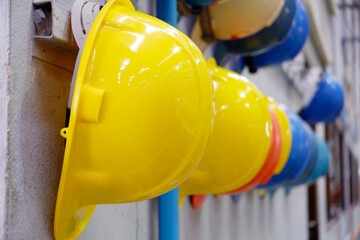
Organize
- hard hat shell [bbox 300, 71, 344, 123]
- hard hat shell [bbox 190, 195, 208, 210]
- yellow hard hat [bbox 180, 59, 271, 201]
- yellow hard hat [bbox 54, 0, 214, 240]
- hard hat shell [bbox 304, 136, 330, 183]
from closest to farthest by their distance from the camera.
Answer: yellow hard hat [bbox 54, 0, 214, 240]
yellow hard hat [bbox 180, 59, 271, 201]
hard hat shell [bbox 190, 195, 208, 210]
hard hat shell [bbox 304, 136, 330, 183]
hard hat shell [bbox 300, 71, 344, 123]

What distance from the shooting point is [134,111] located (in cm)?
43

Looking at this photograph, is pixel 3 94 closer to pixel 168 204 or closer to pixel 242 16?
pixel 168 204

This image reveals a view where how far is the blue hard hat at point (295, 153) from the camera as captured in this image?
1.07 meters

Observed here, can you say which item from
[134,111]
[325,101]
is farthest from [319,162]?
[134,111]

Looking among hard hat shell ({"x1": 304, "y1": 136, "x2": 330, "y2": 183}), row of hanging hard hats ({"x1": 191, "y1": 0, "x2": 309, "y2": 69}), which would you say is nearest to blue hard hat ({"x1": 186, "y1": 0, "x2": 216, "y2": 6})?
row of hanging hard hats ({"x1": 191, "y1": 0, "x2": 309, "y2": 69})

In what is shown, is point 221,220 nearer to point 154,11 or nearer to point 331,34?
point 154,11

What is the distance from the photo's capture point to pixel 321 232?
9.57 ft

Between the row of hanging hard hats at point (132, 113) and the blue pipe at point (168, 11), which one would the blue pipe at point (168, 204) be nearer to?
the blue pipe at point (168, 11)

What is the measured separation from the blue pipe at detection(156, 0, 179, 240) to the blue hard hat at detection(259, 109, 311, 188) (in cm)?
43

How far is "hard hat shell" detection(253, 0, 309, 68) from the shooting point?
1.08m

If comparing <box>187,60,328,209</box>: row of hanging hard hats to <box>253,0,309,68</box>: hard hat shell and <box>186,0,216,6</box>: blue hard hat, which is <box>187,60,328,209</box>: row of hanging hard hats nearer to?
<box>186,0,216,6</box>: blue hard hat

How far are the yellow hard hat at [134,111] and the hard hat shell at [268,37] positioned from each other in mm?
498

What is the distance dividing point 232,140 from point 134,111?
0.28m

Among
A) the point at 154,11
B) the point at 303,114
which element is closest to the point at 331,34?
the point at 303,114
